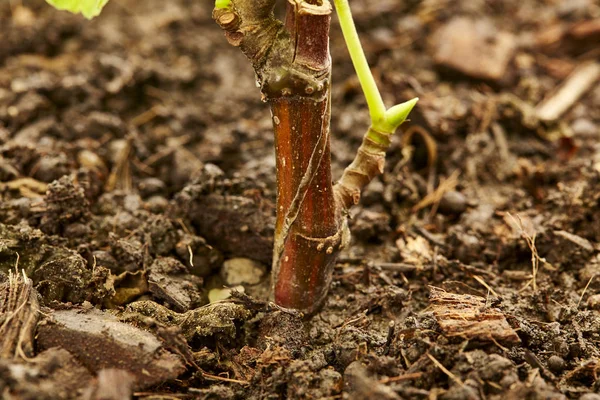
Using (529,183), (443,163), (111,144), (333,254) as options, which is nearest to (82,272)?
(333,254)

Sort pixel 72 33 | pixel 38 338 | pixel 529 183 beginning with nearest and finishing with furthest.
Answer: pixel 38 338, pixel 529 183, pixel 72 33

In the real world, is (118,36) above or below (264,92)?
below

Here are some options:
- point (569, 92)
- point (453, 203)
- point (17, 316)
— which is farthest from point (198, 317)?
point (569, 92)

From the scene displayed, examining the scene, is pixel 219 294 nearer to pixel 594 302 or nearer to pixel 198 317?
pixel 198 317

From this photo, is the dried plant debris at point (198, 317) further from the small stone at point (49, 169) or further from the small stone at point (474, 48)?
Result: the small stone at point (474, 48)

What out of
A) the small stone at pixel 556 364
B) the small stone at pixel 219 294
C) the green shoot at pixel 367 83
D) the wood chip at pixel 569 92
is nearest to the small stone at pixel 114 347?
the small stone at pixel 219 294

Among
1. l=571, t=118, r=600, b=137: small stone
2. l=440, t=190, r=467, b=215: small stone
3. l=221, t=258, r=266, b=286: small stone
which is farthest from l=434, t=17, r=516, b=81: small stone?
l=221, t=258, r=266, b=286: small stone

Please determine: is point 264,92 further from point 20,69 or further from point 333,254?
point 20,69

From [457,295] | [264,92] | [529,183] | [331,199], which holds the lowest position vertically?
[529,183]
